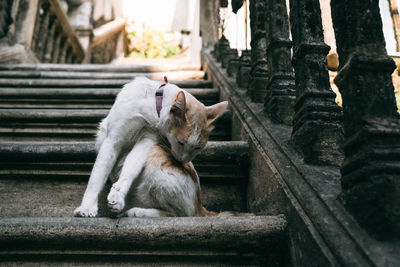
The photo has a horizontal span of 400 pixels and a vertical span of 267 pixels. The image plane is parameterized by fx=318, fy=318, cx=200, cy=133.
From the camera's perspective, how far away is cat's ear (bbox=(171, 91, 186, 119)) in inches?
57.2

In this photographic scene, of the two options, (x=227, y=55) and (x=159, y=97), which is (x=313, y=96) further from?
(x=227, y=55)

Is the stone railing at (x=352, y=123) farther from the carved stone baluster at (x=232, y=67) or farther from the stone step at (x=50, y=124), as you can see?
the carved stone baluster at (x=232, y=67)

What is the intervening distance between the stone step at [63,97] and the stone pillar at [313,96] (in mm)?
1455

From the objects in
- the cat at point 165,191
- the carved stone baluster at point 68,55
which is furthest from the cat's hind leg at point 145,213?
the carved stone baluster at point 68,55

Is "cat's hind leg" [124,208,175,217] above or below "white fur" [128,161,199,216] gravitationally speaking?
below

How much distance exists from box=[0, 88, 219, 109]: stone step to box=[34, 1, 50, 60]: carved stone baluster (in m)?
1.61

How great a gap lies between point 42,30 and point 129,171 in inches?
139

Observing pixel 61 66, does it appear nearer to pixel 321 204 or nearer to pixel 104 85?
pixel 104 85

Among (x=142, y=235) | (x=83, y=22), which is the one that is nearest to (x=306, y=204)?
(x=142, y=235)

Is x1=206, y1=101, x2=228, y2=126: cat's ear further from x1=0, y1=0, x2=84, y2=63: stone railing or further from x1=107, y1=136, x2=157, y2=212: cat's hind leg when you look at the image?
x1=0, y1=0, x2=84, y2=63: stone railing

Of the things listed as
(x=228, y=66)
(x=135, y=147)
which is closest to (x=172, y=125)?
(x=135, y=147)

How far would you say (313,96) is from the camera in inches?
44.7

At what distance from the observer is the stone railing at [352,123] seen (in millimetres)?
737

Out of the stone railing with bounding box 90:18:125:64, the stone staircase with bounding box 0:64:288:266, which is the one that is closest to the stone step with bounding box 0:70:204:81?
the stone staircase with bounding box 0:64:288:266
